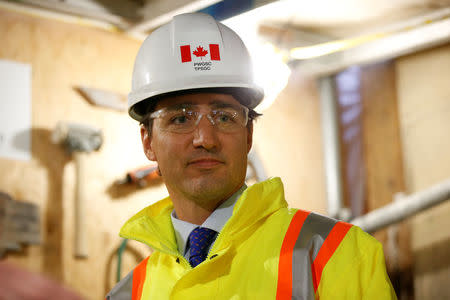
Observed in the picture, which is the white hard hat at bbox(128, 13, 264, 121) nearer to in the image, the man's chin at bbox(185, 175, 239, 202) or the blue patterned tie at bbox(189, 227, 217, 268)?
the man's chin at bbox(185, 175, 239, 202)

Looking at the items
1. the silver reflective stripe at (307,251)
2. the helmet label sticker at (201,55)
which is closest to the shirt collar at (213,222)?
the silver reflective stripe at (307,251)

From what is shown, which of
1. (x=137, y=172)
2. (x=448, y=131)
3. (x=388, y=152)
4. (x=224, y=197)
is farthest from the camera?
(x=388, y=152)

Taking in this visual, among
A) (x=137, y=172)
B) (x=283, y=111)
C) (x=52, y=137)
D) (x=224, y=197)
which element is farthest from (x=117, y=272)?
(x=283, y=111)

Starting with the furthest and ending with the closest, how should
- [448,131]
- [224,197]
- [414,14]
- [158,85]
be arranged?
1. [448,131]
2. [414,14]
3. [158,85]
4. [224,197]

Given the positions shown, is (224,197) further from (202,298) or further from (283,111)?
(283,111)

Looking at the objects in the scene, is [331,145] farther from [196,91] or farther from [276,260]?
[276,260]

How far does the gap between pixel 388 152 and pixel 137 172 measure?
1665mm

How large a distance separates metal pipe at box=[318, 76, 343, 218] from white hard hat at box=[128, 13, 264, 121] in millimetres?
1942

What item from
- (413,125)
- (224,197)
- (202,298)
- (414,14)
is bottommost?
(202,298)

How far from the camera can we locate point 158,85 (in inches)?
60.6

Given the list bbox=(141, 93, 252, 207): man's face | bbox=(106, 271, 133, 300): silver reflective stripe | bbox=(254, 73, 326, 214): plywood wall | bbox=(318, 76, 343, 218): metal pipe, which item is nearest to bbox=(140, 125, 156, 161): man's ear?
bbox=(141, 93, 252, 207): man's face

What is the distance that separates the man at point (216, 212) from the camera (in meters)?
1.18

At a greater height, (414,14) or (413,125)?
(414,14)

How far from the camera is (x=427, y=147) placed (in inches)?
125
